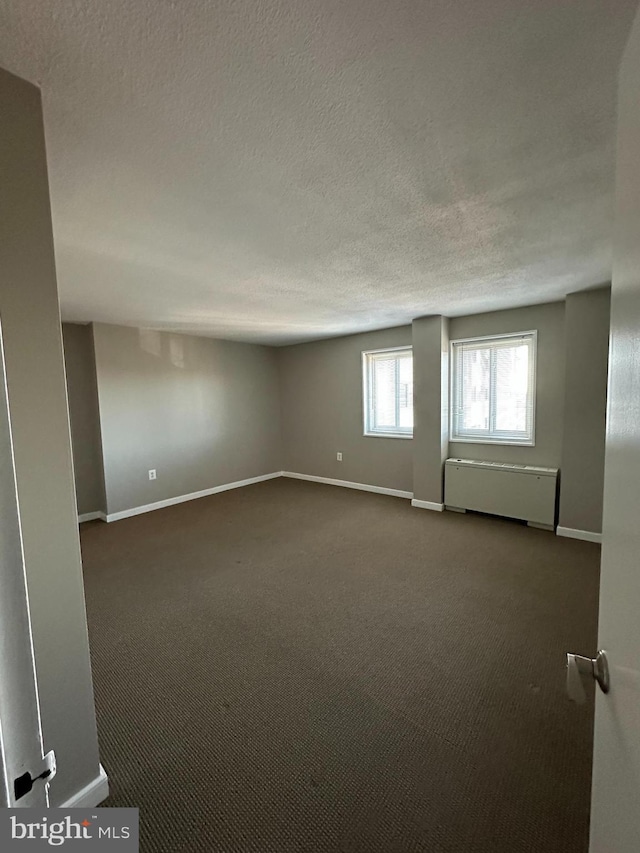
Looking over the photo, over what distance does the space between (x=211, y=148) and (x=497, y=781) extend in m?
2.51

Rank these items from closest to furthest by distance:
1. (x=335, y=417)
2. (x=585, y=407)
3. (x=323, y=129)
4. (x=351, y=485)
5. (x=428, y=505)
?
(x=323, y=129), (x=585, y=407), (x=428, y=505), (x=351, y=485), (x=335, y=417)

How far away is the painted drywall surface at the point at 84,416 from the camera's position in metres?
4.14

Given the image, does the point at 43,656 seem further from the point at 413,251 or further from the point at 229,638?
the point at 413,251

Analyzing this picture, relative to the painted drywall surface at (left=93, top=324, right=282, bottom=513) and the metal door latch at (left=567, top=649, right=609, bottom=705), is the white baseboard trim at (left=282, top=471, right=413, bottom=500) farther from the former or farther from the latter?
the metal door latch at (left=567, top=649, right=609, bottom=705)

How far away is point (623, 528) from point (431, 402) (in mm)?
3790

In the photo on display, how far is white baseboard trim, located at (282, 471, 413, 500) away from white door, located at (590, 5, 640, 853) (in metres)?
4.22

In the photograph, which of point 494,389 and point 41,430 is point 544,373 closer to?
point 494,389

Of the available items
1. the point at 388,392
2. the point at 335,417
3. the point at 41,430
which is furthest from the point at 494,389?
the point at 41,430

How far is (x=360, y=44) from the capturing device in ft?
3.01

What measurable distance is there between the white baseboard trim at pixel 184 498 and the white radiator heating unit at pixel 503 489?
119 inches

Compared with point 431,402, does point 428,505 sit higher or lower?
lower

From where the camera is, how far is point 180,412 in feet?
16.2

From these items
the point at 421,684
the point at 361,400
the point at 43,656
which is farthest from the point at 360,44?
the point at 361,400

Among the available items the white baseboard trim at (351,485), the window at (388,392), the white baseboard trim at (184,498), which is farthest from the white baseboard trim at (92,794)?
the window at (388,392)
